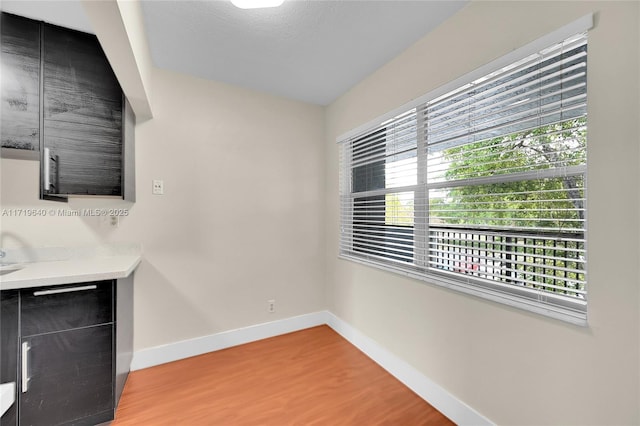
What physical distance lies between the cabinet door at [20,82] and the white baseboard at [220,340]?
5.74ft

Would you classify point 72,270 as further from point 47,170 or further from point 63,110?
point 63,110

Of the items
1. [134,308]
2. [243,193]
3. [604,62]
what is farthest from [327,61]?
[134,308]

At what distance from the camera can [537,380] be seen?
131 cm

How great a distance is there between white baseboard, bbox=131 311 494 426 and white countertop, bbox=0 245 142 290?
86cm

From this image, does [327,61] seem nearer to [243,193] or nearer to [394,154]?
[394,154]

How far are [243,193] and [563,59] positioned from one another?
243 centimetres

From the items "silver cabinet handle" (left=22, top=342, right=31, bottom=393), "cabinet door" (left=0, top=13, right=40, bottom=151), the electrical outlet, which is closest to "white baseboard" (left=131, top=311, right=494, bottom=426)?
"silver cabinet handle" (left=22, top=342, right=31, bottom=393)

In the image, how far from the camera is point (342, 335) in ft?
9.20

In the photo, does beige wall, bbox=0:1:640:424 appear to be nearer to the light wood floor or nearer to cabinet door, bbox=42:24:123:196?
the light wood floor

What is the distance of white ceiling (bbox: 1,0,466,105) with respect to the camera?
163cm

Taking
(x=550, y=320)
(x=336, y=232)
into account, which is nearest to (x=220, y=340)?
(x=336, y=232)

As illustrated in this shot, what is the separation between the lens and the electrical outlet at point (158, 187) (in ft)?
7.55

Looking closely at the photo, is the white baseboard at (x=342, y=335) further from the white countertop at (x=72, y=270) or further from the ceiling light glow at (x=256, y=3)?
the ceiling light glow at (x=256, y=3)

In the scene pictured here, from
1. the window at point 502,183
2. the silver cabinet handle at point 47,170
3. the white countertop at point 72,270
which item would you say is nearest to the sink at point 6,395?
the white countertop at point 72,270
